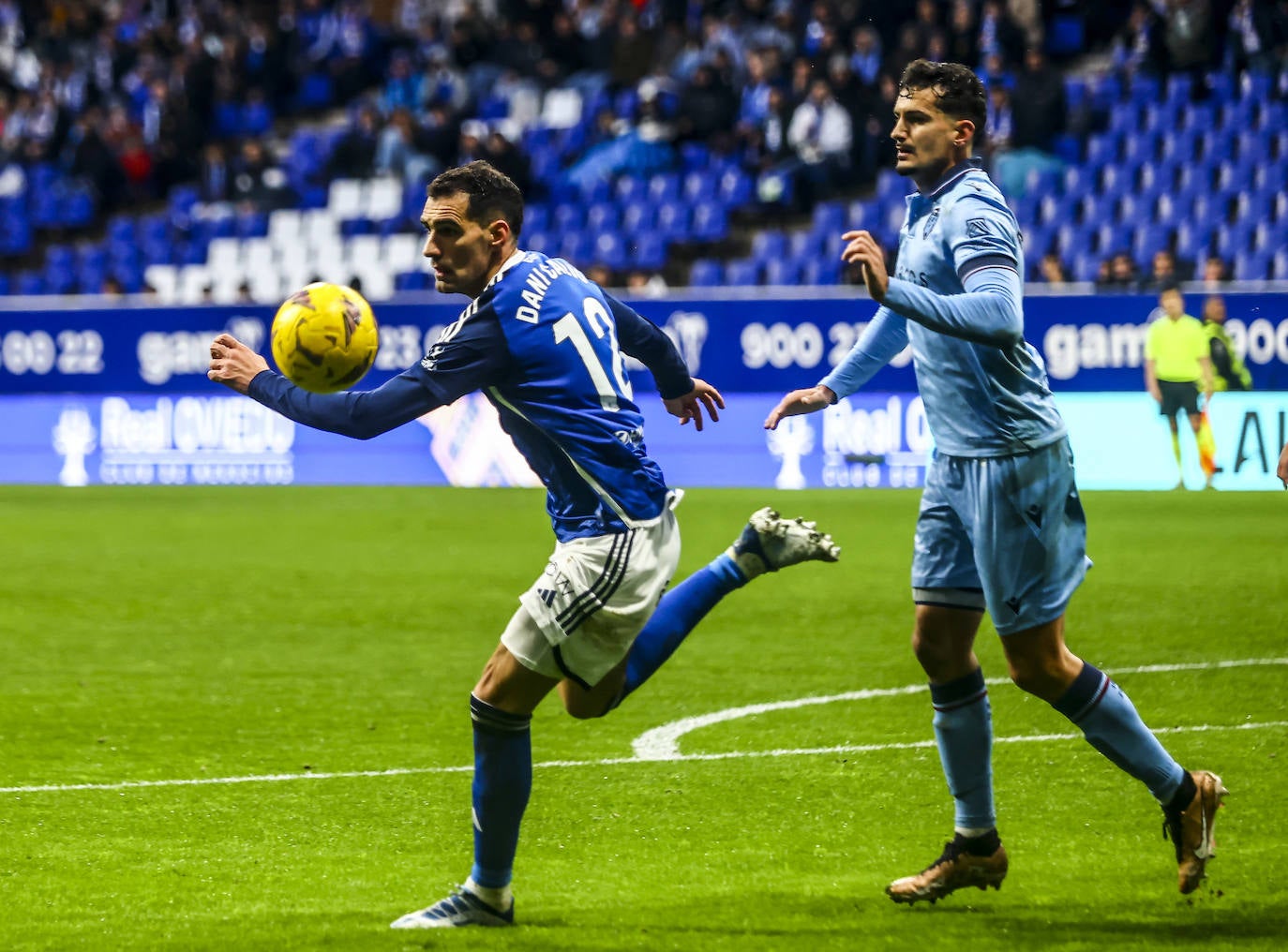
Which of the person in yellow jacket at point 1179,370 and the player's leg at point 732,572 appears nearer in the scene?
the player's leg at point 732,572

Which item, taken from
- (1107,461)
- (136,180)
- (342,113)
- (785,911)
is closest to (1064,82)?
(1107,461)

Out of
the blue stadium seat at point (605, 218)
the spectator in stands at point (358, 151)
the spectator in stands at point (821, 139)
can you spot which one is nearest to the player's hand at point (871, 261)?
the spectator in stands at point (821, 139)

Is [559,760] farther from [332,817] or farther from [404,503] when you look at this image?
[404,503]

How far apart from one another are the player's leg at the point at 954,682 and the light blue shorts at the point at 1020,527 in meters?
0.03

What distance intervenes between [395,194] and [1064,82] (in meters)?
8.23

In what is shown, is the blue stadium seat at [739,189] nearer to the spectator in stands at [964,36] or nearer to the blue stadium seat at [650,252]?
the blue stadium seat at [650,252]

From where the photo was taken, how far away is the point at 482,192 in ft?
15.4

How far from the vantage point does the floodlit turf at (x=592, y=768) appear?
15.5 feet

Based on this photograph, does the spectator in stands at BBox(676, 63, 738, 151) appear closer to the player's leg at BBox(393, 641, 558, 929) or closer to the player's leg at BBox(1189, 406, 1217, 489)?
the player's leg at BBox(1189, 406, 1217, 489)

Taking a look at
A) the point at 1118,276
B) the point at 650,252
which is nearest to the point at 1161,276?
the point at 1118,276

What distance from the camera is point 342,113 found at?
2727 cm

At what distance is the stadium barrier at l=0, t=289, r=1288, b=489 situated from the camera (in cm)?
1563

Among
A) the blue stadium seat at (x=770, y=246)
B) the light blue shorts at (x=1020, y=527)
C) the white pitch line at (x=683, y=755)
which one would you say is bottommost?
the white pitch line at (x=683, y=755)

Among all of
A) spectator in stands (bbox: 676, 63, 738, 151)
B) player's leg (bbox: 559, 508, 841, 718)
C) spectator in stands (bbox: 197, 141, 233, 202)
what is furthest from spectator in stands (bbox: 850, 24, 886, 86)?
player's leg (bbox: 559, 508, 841, 718)
